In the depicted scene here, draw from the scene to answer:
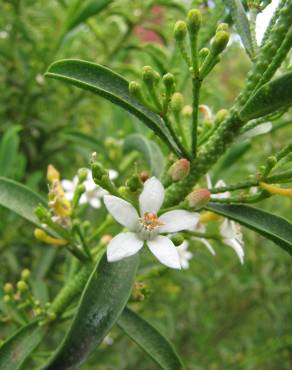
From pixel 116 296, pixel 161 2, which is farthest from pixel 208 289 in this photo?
pixel 116 296

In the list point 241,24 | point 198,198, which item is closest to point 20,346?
point 198,198

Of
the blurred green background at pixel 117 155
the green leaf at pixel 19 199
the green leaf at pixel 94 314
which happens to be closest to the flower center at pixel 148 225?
the green leaf at pixel 94 314

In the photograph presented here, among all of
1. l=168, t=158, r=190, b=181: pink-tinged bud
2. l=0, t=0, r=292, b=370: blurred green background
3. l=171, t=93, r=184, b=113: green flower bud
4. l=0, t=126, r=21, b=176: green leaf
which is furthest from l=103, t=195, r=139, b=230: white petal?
l=0, t=126, r=21, b=176: green leaf

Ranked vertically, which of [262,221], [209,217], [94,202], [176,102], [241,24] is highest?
[241,24]

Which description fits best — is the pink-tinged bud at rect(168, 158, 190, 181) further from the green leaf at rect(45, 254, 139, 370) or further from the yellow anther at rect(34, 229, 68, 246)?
the yellow anther at rect(34, 229, 68, 246)

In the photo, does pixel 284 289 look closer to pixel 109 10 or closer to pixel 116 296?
pixel 109 10

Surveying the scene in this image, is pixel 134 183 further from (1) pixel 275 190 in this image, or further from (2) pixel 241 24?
(2) pixel 241 24
